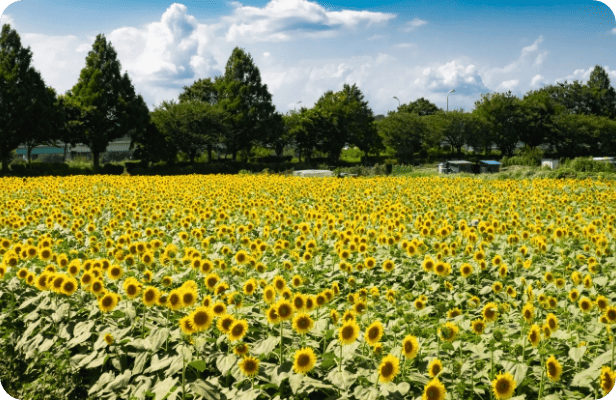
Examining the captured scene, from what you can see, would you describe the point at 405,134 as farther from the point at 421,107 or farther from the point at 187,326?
the point at 187,326

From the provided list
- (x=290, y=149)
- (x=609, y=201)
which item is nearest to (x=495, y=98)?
(x=290, y=149)

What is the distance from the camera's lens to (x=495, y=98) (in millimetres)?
66562

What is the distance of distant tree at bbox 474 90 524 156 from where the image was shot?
64750 millimetres

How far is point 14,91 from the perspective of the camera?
3256 centimetres

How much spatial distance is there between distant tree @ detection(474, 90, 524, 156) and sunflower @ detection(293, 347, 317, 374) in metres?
66.3

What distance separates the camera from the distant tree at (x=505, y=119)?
6475cm

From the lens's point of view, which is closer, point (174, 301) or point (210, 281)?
point (174, 301)

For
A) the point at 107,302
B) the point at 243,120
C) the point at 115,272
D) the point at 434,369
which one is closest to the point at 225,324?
the point at 107,302

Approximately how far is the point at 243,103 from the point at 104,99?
12.4 metres

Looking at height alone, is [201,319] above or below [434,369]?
above

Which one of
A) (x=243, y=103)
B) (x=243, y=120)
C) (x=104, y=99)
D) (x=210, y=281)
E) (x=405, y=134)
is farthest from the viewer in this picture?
(x=405, y=134)

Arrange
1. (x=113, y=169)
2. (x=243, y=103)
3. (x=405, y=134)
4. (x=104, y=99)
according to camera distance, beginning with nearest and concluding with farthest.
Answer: (x=113, y=169) → (x=104, y=99) → (x=243, y=103) → (x=405, y=134)

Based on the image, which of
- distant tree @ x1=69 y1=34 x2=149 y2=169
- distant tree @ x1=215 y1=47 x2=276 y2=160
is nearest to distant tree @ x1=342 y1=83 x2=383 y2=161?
distant tree @ x1=215 y1=47 x2=276 y2=160

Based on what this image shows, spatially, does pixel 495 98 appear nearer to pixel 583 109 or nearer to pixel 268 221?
pixel 583 109
